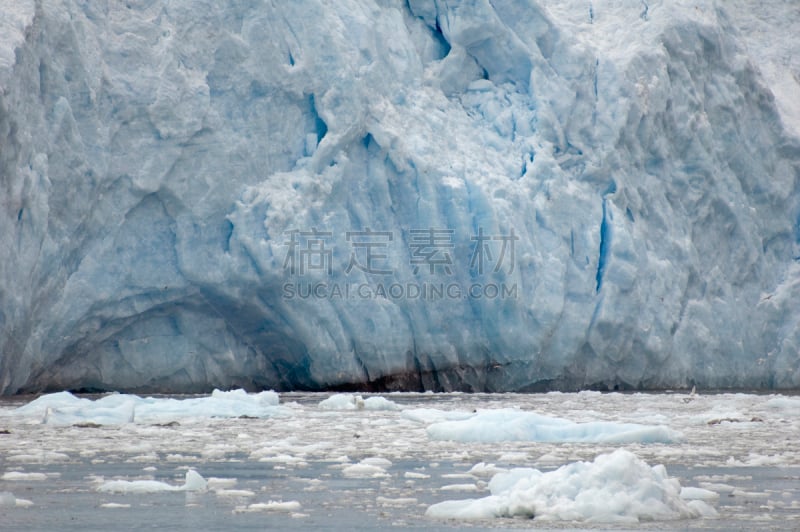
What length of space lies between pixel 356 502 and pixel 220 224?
9142 millimetres

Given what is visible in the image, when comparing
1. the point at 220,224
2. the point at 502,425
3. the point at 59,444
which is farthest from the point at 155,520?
the point at 220,224

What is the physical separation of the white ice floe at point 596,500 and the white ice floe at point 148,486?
1.09 metres

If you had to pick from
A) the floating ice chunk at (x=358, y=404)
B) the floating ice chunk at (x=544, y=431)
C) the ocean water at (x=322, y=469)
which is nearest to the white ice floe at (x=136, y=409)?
the ocean water at (x=322, y=469)

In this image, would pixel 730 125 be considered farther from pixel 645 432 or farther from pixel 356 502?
pixel 356 502

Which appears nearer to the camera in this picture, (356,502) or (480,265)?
(356,502)

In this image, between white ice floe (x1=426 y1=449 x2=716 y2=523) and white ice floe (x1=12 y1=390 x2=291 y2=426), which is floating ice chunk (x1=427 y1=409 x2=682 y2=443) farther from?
white ice floe (x1=426 y1=449 x2=716 y2=523)

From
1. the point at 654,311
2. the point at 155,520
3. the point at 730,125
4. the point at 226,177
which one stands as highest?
the point at 730,125

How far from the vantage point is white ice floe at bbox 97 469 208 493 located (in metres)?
4.47

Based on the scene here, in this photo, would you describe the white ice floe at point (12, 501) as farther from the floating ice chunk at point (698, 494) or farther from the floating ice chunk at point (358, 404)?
the floating ice chunk at point (358, 404)

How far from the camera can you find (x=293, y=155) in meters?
13.7

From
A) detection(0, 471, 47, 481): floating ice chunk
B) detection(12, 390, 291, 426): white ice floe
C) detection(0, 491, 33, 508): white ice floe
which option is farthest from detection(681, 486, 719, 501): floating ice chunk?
detection(12, 390, 291, 426): white ice floe

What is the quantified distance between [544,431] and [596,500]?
3320mm

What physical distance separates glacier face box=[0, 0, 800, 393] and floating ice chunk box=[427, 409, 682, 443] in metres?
5.53

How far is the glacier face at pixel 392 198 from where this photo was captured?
1209cm
